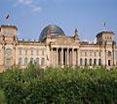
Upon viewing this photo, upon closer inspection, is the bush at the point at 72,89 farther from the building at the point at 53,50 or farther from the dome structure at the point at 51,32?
the dome structure at the point at 51,32

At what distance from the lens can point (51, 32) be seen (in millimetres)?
138125

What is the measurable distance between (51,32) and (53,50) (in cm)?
839

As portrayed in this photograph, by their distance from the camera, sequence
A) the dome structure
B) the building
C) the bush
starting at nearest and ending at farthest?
the bush, the building, the dome structure

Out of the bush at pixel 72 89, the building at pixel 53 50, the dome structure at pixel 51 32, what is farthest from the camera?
the dome structure at pixel 51 32

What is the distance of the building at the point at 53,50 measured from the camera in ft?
423

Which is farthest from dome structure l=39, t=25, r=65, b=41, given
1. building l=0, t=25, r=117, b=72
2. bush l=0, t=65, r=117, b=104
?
bush l=0, t=65, r=117, b=104

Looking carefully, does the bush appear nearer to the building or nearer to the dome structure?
the building

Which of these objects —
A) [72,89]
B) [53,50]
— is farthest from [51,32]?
[72,89]

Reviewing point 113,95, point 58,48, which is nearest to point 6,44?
point 58,48

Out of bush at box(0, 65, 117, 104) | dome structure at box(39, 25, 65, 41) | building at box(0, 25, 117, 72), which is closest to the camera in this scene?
bush at box(0, 65, 117, 104)

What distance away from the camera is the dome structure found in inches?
5404

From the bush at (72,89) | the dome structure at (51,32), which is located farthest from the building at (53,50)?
the bush at (72,89)

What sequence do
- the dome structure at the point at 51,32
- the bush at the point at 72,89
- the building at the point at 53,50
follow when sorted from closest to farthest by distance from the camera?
the bush at the point at 72,89
the building at the point at 53,50
the dome structure at the point at 51,32

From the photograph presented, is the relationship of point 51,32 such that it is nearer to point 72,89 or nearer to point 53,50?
point 53,50
